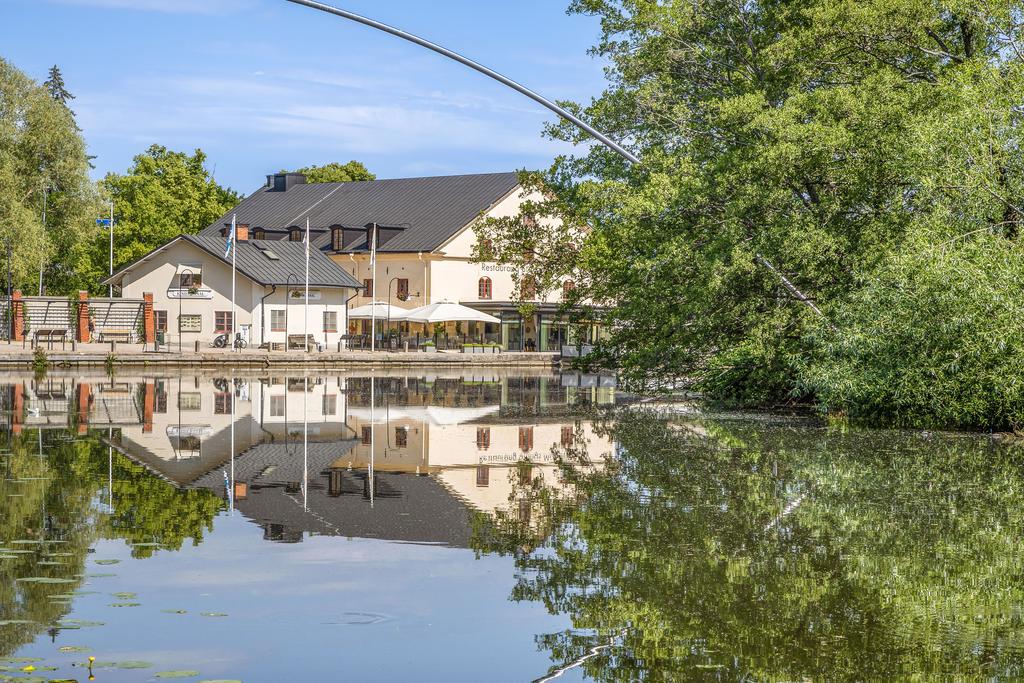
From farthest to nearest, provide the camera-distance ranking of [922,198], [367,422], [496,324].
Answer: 1. [496,324]
2. [367,422]
3. [922,198]

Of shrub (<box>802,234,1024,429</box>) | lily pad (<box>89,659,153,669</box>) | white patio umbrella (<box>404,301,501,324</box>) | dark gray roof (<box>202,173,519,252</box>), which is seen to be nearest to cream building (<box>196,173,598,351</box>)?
dark gray roof (<box>202,173,519,252</box>)

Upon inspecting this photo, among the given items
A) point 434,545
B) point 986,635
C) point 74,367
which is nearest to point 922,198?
point 434,545

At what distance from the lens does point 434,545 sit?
36.2 feet

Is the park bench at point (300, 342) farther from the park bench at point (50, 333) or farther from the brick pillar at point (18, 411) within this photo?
Answer: the brick pillar at point (18, 411)

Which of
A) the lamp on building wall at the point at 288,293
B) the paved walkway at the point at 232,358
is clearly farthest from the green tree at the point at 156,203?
the paved walkway at the point at 232,358

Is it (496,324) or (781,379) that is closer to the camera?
(781,379)

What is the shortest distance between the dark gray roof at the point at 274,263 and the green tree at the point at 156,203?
12186mm

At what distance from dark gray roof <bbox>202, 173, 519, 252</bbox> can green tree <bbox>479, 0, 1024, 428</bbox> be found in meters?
51.3

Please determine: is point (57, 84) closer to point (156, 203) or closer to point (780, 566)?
point (156, 203)

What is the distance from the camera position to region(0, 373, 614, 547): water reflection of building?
1301 centimetres

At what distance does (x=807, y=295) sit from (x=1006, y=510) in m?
13.1

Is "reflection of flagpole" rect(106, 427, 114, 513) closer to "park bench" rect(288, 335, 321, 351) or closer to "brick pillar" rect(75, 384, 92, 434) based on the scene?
"brick pillar" rect(75, 384, 92, 434)

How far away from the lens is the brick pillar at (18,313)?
65125mm

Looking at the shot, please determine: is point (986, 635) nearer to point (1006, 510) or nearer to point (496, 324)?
point (1006, 510)
